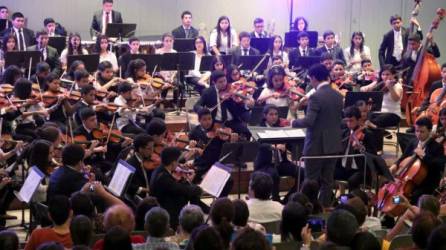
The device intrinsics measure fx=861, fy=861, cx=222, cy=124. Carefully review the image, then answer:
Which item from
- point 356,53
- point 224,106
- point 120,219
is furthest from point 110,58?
point 120,219

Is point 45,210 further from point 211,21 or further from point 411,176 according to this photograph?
A: point 211,21

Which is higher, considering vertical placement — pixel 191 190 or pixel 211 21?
pixel 211 21

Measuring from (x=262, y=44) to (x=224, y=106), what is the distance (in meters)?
3.73

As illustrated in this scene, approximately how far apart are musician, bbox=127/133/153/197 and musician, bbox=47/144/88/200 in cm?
78

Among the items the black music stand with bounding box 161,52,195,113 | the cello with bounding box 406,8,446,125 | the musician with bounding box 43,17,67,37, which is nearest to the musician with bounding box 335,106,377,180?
the cello with bounding box 406,8,446,125

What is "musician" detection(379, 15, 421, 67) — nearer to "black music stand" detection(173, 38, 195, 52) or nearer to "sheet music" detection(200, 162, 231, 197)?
"black music stand" detection(173, 38, 195, 52)

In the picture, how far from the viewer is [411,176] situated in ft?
27.5

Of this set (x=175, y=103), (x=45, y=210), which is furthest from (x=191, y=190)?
(x=175, y=103)

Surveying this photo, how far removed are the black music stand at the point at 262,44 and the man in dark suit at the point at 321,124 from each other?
5.48 m

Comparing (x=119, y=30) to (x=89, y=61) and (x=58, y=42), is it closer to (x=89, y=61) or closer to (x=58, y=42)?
(x=58, y=42)

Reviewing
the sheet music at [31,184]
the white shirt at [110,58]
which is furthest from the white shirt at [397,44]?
the sheet music at [31,184]

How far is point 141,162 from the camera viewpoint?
26.3 feet

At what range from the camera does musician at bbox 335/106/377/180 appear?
910cm

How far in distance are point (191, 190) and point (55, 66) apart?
18.4ft
